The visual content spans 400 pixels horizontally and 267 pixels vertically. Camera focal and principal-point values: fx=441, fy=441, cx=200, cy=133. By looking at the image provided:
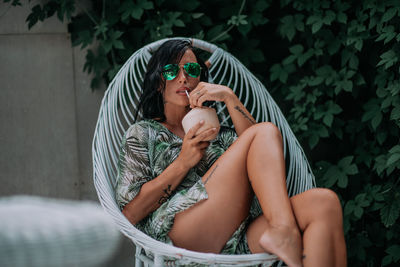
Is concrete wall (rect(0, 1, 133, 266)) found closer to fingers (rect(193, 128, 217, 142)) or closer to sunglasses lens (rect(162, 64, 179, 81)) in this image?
sunglasses lens (rect(162, 64, 179, 81))

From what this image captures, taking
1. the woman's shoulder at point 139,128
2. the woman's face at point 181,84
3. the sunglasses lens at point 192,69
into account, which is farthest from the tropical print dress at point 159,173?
the sunglasses lens at point 192,69

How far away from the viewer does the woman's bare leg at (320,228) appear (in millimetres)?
1273

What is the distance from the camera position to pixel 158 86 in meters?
1.83

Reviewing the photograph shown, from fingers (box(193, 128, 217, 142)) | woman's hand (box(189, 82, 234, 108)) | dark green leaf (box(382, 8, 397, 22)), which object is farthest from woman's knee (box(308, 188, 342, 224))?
dark green leaf (box(382, 8, 397, 22))

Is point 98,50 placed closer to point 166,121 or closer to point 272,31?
point 166,121

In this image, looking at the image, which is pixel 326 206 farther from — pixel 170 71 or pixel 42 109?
pixel 42 109

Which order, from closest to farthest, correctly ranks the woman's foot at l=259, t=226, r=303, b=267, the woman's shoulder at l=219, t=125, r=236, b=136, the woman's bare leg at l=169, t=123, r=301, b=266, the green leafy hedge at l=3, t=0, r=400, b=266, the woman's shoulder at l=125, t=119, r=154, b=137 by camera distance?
1. the woman's foot at l=259, t=226, r=303, b=267
2. the woman's bare leg at l=169, t=123, r=301, b=266
3. the woman's shoulder at l=125, t=119, r=154, b=137
4. the woman's shoulder at l=219, t=125, r=236, b=136
5. the green leafy hedge at l=3, t=0, r=400, b=266

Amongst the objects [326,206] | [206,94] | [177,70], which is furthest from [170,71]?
[326,206]

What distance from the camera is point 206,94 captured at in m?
1.64

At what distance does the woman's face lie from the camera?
1.77 m

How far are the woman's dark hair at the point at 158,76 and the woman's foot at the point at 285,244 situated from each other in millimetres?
753

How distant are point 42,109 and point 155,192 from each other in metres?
1.25

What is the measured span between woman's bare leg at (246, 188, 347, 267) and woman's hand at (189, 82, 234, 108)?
1.59 ft

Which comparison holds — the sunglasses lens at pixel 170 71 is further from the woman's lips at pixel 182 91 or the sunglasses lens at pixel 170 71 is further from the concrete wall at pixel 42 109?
the concrete wall at pixel 42 109
